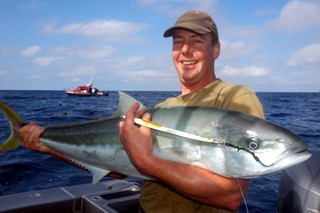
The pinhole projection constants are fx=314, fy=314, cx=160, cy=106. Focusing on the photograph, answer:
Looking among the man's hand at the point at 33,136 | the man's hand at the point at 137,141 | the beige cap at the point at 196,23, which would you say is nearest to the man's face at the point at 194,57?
the beige cap at the point at 196,23

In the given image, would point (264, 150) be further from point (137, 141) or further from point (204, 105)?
point (137, 141)

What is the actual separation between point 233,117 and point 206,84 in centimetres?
109

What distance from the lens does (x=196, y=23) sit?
386 cm

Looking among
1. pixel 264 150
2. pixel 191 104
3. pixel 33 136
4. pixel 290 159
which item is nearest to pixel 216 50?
pixel 191 104

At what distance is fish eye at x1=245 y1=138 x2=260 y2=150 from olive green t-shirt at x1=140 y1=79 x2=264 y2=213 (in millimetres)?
327

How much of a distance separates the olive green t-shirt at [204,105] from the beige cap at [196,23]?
664mm

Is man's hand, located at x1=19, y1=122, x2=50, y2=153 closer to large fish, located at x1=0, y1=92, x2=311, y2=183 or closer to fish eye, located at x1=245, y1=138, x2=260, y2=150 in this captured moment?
large fish, located at x1=0, y1=92, x2=311, y2=183

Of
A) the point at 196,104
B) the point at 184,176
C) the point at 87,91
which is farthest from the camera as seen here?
the point at 87,91

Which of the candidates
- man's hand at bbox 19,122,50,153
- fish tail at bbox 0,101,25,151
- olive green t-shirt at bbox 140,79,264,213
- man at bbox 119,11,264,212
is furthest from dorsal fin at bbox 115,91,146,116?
fish tail at bbox 0,101,25,151

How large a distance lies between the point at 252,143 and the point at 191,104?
101 centimetres

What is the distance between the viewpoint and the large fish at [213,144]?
2832 mm

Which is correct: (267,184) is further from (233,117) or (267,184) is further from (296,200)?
(233,117)

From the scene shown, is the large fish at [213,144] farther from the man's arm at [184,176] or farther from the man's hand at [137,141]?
the man's hand at [137,141]

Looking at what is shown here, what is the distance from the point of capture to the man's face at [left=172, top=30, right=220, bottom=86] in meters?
3.96
